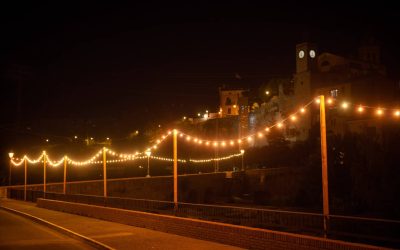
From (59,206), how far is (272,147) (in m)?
44.4

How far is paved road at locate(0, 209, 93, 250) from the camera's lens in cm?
1383

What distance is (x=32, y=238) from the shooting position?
1563cm

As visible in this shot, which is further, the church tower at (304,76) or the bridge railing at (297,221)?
the church tower at (304,76)

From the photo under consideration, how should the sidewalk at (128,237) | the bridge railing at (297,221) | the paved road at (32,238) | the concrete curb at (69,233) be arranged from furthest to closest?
the paved road at (32,238), the concrete curb at (69,233), the sidewalk at (128,237), the bridge railing at (297,221)

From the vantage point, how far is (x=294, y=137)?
2569 inches

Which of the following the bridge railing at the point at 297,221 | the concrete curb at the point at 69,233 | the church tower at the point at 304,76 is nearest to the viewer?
the bridge railing at the point at 297,221

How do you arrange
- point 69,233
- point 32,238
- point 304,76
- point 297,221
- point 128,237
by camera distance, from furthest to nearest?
point 304,76 < point 69,233 < point 32,238 < point 128,237 < point 297,221

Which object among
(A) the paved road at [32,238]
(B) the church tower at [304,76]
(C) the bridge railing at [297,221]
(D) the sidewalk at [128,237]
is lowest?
(A) the paved road at [32,238]

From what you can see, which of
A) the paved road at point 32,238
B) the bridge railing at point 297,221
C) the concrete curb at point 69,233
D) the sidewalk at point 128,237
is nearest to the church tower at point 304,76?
the concrete curb at point 69,233

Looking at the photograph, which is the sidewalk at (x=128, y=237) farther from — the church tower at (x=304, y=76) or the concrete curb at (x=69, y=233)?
the church tower at (x=304, y=76)

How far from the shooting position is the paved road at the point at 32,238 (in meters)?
13.8

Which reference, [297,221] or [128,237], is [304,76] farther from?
[297,221]

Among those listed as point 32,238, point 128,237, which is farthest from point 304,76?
point 32,238

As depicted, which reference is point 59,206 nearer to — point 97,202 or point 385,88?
point 97,202
